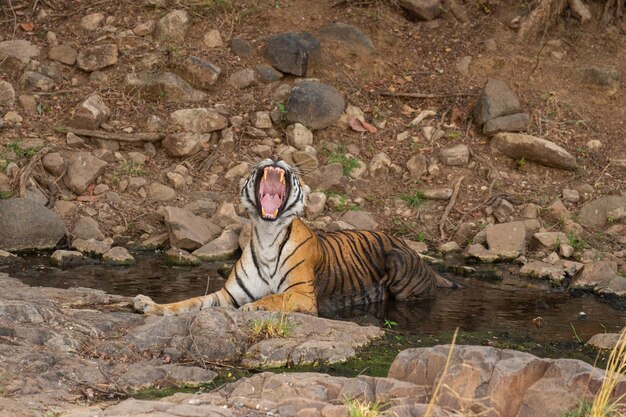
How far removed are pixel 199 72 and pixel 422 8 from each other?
303cm

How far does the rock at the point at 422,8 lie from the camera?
12.7 m

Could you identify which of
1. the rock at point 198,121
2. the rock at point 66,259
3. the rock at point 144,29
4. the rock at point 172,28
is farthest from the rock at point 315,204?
the rock at point 144,29

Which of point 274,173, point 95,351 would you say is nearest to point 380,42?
point 274,173

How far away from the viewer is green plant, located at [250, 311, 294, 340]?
5.92 meters

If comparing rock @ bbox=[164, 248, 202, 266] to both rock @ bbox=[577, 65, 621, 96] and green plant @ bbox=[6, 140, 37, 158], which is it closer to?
green plant @ bbox=[6, 140, 37, 158]

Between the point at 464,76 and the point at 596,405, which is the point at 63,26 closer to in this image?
the point at 464,76

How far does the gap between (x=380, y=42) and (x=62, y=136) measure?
13.6 feet

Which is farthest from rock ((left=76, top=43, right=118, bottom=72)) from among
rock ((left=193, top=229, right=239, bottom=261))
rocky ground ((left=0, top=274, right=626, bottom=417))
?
rocky ground ((left=0, top=274, right=626, bottom=417))

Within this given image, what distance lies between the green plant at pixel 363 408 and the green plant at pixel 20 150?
6.74 m

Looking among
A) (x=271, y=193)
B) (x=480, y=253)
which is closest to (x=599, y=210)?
(x=480, y=253)

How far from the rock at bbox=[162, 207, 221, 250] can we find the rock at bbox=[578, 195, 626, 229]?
149 inches

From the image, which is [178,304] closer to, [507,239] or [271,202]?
[271,202]

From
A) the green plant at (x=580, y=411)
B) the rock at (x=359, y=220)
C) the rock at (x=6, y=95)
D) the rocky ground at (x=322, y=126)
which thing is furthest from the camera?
the rock at (x=6, y=95)

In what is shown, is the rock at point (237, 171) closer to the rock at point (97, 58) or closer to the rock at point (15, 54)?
the rock at point (97, 58)
